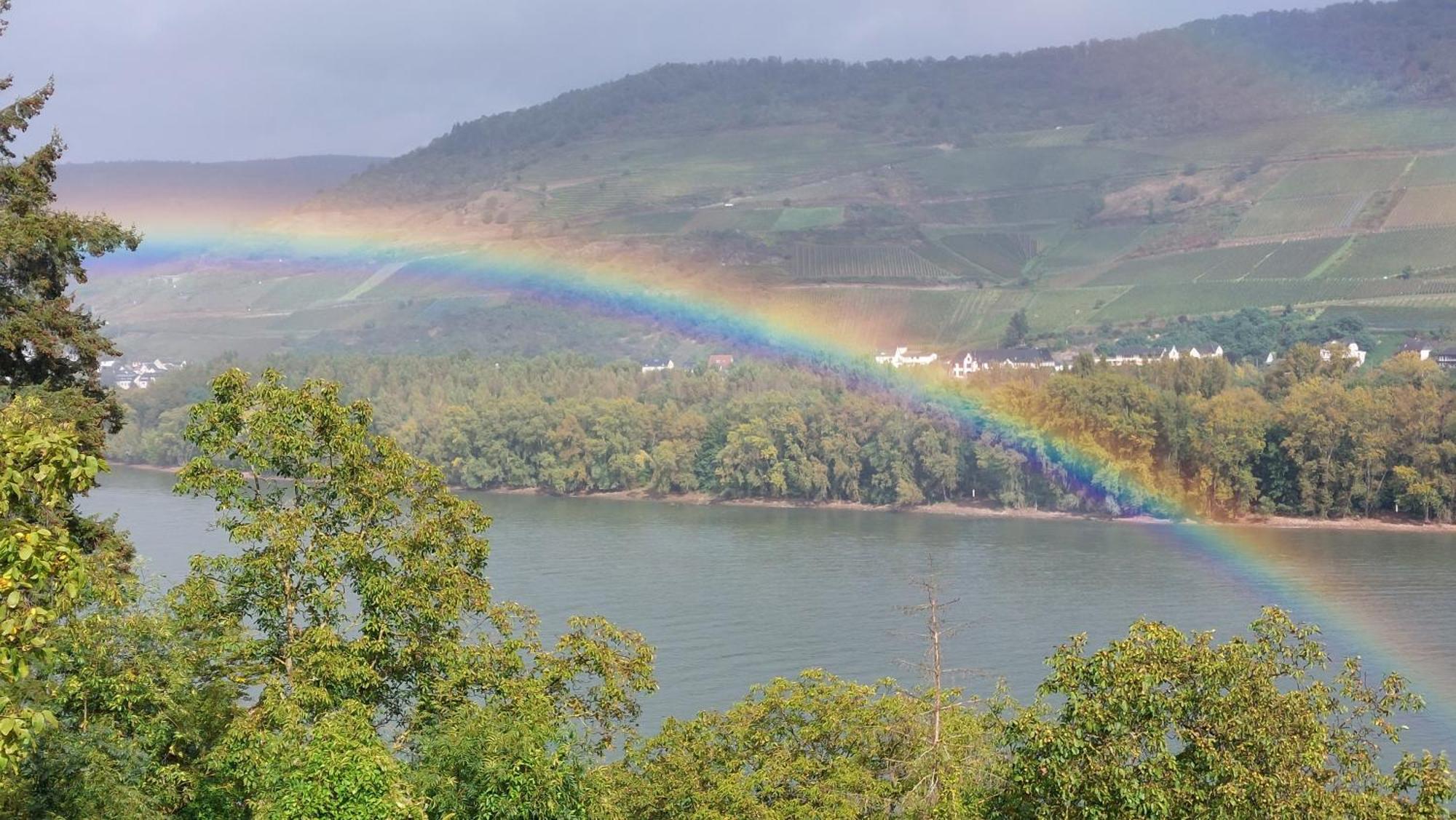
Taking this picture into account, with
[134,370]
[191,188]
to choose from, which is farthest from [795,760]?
[191,188]

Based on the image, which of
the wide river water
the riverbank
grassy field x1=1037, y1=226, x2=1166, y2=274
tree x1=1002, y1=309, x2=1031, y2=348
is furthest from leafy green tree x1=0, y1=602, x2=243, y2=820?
grassy field x1=1037, y1=226, x2=1166, y2=274

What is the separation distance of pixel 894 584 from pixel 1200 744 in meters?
24.6

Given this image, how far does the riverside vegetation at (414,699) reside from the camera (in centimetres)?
716

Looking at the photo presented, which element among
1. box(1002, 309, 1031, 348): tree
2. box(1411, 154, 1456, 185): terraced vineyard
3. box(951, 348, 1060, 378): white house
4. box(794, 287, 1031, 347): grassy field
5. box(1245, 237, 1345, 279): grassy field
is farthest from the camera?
box(1411, 154, 1456, 185): terraced vineyard

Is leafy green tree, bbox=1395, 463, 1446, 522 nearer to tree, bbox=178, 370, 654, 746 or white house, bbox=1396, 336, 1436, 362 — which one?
white house, bbox=1396, 336, 1436, 362

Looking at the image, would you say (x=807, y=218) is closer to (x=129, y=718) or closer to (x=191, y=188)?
(x=191, y=188)

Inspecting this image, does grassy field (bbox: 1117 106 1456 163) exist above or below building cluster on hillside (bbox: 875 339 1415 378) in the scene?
above

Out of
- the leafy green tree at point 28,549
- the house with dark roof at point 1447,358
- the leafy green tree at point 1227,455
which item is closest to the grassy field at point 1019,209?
the house with dark roof at point 1447,358

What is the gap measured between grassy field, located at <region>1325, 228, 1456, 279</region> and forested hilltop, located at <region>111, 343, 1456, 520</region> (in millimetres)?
29529

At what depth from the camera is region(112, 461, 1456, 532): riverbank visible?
4300 cm

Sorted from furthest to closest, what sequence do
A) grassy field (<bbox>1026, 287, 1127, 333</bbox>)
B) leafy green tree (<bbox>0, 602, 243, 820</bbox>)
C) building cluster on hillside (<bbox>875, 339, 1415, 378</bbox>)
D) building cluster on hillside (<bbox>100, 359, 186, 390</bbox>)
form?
1. building cluster on hillside (<bbox>100, 359, 186, 390</bbox>)
2. grassy field (<bbox>1026, 287, 1127, 333</bbox>)
3. building cluster on hillside (<bbox>875, 339, 1415, 378</bbox>)
4. leafy green tree (<bbox>0, 602, 243, 820</bbox>)

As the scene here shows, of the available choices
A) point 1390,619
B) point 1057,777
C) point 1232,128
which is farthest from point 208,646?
point 1232,128

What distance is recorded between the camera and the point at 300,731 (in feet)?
26.5

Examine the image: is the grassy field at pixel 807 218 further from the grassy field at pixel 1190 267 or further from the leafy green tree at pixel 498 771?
the leafy green tree at pixel 498 771
